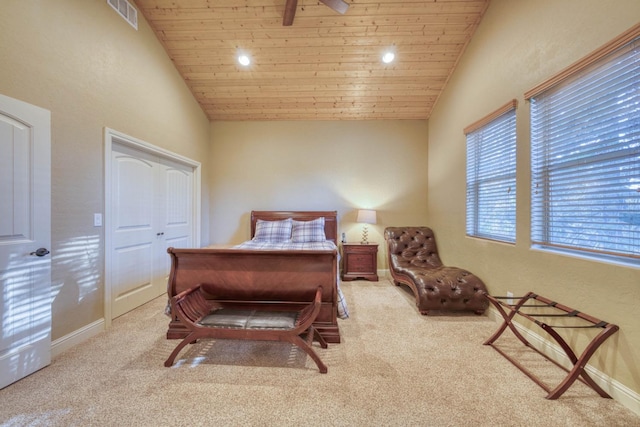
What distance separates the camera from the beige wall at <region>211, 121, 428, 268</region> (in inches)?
178

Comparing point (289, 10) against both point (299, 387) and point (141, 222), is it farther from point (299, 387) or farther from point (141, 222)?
point (299, 387)

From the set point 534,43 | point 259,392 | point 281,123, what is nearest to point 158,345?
point 259,392

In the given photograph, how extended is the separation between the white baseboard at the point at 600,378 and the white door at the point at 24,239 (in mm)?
3933

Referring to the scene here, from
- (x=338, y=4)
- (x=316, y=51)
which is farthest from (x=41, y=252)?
(x=316, y=51)

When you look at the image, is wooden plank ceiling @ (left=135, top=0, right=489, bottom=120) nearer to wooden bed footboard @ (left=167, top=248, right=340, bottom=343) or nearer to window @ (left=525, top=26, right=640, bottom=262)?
window @ (left=525, top=26, right=640, bottom=262)

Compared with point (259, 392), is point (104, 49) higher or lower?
higher

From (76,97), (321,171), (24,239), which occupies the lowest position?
(24,239)

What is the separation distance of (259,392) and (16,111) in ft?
8.32

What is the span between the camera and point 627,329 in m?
1.51

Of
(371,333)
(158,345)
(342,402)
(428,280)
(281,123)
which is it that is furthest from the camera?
(281,123)

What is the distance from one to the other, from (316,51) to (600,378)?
419 cm

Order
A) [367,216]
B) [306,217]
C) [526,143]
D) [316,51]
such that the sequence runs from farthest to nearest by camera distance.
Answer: [306,217] → [367,216] → [316,51] → [526,143]

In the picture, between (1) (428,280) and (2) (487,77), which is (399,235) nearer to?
(1) (428,280)

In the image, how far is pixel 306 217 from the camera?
4.44 meters
